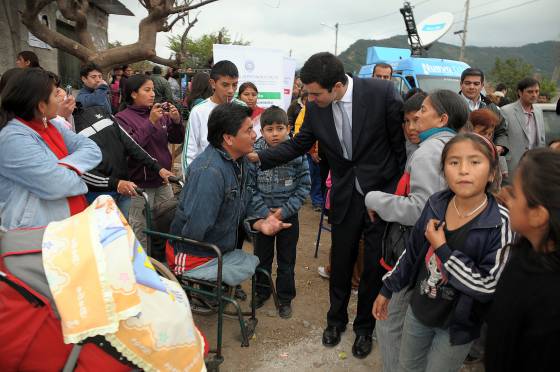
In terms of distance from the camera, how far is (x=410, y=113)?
2.70 metres

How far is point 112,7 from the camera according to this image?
13.5 meters

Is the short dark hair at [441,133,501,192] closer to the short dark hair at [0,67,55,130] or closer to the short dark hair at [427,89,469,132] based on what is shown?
the short dark hair at [427,89,469,132]

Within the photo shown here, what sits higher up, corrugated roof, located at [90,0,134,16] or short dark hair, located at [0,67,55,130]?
corrugated roof, located at [90,0,134,16]

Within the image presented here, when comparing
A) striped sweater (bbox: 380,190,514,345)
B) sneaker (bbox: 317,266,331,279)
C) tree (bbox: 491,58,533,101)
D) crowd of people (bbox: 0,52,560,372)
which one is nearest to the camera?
crowd of people (bbox: 0,52,560,372)

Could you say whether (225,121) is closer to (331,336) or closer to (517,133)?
(331,336)

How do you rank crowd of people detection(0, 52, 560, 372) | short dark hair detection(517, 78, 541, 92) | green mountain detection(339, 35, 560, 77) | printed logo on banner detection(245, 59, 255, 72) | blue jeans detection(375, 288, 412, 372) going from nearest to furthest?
crowd of people detection(0, 52, 560, 372) → blue jeans detection(375, 288, 412, 372) → short dark hair detection(517, 78, 541, 92) → printed logo on banner detection(245, 59, 255, 72) → green mountain detection(339, 35, 560, 77)

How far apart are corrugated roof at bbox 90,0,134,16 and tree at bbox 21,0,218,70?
6.42m

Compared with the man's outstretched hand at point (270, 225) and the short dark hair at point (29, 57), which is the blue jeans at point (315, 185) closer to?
the man's outstretched hand at point (270, 225)

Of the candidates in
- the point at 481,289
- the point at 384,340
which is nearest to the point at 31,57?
the point at 384,340

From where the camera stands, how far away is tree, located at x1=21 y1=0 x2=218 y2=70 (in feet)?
22.2

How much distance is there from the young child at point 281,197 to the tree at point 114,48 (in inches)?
174

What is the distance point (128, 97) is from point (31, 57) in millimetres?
1663

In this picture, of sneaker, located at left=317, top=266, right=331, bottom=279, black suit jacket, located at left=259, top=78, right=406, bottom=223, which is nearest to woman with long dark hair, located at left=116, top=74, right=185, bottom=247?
Answer: black suit jacket, located at left=259, top=78, right=406, bottom=223

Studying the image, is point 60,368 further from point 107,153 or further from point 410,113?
point 410,113
